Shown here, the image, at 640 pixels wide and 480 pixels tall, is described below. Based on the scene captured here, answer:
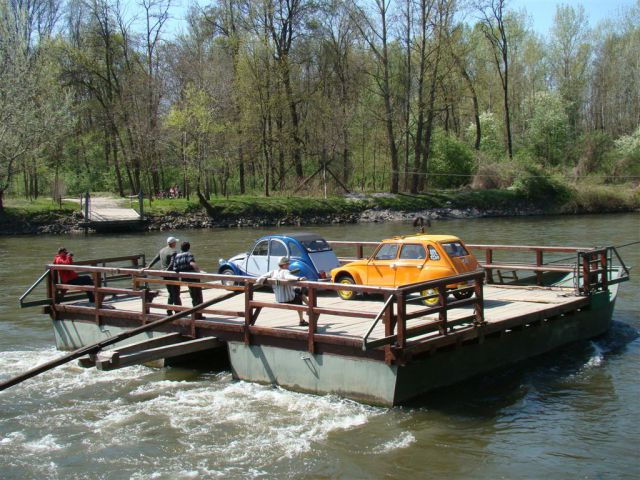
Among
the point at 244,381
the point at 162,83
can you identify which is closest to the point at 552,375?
the point at 244,381

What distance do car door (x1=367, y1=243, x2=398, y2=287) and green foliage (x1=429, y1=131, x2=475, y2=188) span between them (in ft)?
160

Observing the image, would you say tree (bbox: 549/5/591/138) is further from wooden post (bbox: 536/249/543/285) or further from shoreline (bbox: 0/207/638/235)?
wooden post (bbox: 536/249/543/285)

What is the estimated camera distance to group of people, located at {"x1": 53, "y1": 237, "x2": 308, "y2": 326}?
13.0 metres

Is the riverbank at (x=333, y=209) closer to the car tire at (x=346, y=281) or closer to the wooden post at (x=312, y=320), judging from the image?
the car tire at (x=346, y=281)

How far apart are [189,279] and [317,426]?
5342 mm

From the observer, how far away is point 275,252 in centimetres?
1750

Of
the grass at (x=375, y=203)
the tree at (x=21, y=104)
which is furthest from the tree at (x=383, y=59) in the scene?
the tree at (x=21, y=104)

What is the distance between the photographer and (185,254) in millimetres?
14578

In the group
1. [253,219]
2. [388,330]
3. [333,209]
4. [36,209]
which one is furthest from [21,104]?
[388,330]

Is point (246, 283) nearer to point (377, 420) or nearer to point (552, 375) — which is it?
point (377, 420)

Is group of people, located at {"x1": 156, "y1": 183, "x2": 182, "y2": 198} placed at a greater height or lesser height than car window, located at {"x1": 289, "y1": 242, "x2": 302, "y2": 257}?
greater

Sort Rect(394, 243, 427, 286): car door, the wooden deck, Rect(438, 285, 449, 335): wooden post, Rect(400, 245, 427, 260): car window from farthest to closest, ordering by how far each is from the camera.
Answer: Rect(400, 245, 427, 260): car window
Rect(394, 243, 427, 286): car door
the wooden deck
Rect(438, 285, 449, 335): wooden post

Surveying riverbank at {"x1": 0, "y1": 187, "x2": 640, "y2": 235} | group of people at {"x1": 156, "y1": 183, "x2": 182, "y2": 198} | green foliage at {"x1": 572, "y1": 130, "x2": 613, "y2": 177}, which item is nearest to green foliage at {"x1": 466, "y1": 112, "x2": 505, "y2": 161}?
green foliage at {"x1": 572, "y1": 130, "x2": 613, "y2": 177}

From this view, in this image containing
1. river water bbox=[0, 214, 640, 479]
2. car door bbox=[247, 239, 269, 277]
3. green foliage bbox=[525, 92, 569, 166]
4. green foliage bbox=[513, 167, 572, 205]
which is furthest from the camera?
green foliage bbox=[525, 92, 569, 166]
